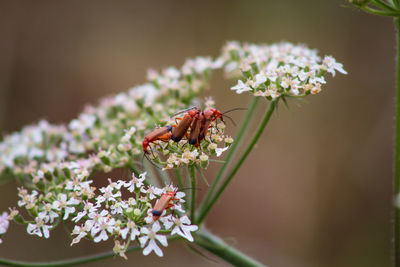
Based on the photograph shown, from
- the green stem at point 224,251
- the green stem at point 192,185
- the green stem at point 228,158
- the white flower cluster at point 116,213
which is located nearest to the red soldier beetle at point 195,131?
the green stem at point 192,185

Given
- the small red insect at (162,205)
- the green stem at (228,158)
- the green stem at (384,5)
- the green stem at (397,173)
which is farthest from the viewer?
the green stem at (228,158)

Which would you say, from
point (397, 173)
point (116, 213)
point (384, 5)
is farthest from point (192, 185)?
point (384, 5)

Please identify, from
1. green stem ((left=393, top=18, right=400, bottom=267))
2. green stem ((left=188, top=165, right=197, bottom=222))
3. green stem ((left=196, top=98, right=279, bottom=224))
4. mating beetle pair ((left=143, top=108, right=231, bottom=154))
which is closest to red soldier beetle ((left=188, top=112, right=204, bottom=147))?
mating beetle pair ((left=143, top=108, right=231, bottom=154))

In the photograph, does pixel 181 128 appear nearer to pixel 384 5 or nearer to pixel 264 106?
pixel 384 5

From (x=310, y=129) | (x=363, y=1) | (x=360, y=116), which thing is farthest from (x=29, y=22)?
(x=363, y=1)

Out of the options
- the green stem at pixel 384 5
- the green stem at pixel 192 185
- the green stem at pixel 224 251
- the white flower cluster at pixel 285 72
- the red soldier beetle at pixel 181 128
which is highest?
the green stem at pixel 384 5

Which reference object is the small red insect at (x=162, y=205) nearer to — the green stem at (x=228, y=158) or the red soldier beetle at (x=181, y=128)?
the red soldier beetle at (x=181, y=128)
